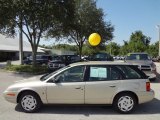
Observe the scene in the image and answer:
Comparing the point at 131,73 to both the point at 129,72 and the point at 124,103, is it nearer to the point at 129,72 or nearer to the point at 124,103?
the point at 129,72

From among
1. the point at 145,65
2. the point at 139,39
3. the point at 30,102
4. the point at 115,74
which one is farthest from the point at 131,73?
the point at 139,39

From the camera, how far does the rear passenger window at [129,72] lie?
8.54m

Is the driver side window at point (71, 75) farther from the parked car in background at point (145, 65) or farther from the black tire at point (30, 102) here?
the parked car in background at point (145, 65)

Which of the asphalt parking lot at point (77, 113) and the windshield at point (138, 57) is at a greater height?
the windshield at point (138, 57)

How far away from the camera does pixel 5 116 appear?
7.93 metres

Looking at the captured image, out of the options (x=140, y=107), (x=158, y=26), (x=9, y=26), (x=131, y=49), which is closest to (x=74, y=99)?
(x=140, y=107)

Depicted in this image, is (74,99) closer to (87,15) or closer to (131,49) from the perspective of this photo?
(87,15)

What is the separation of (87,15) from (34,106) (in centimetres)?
3071

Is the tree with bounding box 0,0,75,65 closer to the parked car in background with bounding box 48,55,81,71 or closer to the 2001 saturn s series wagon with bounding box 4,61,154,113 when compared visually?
the parked car in background with bounding box 48,55,81,71

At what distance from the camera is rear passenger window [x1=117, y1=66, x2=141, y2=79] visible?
8539mm

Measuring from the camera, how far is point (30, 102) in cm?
842

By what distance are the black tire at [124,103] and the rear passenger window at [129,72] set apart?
1.77ft

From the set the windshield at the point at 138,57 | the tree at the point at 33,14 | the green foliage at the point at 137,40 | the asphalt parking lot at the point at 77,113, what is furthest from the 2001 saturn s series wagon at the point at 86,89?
the green foliage at the point at 137,40

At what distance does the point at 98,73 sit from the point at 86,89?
0.60 m
